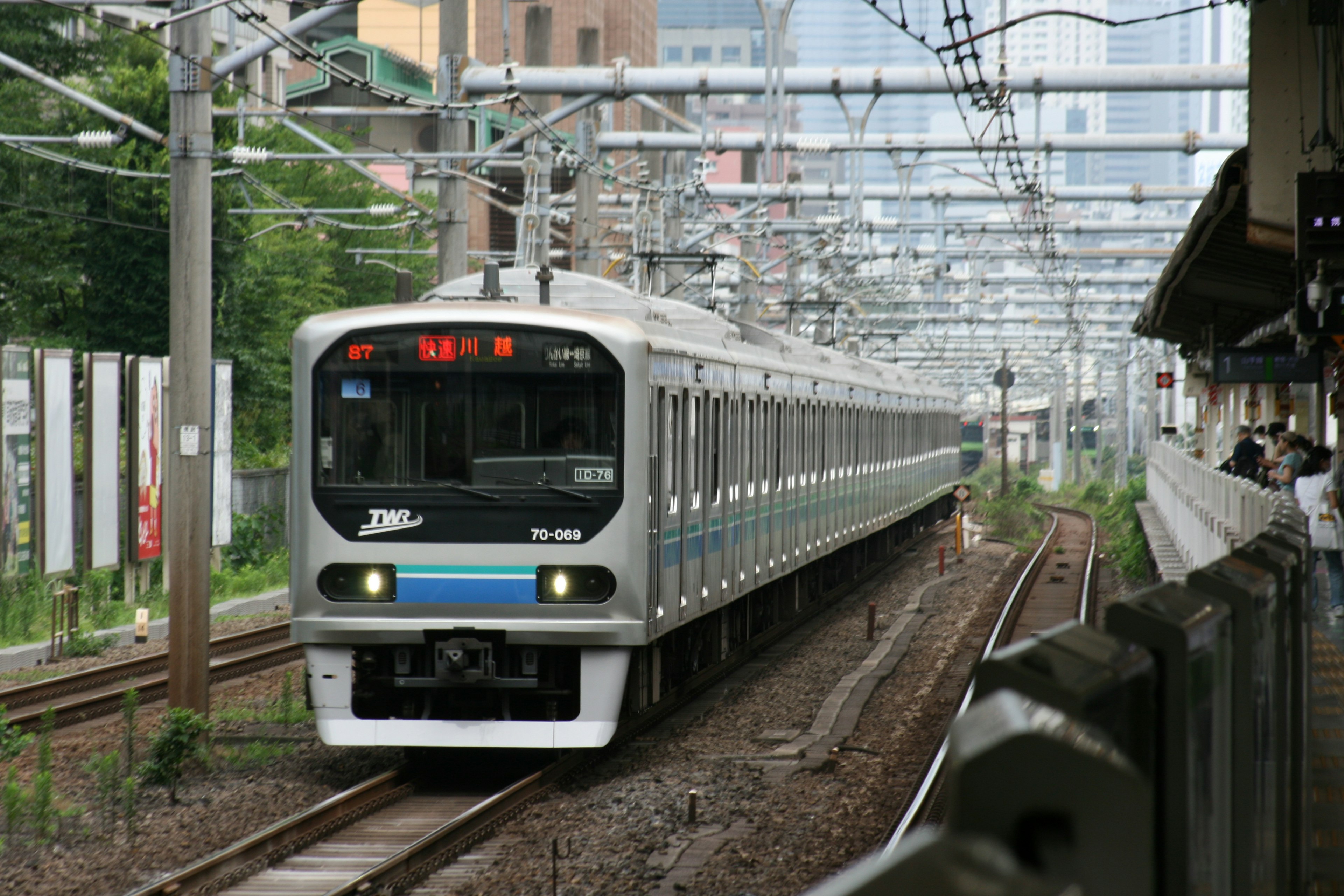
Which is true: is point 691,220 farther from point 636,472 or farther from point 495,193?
point 495,193

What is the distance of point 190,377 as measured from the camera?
32.3 ft

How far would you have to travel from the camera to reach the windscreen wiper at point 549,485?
9000mm

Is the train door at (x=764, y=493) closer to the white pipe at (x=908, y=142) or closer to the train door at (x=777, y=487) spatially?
the train door at (x=777, y=487)

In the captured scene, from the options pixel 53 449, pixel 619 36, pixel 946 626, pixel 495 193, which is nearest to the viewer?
pixel 53 449

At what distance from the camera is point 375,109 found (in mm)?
11859

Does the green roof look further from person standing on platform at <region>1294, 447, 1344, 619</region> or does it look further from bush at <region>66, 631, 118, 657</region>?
person standing on platform at <region>1294, 447, 1344, 619</region>

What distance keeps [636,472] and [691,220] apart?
1822 cm

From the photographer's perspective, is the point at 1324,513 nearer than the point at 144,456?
Yes

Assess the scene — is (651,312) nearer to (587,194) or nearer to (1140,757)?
(1140,757)

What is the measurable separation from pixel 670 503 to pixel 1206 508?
646cm

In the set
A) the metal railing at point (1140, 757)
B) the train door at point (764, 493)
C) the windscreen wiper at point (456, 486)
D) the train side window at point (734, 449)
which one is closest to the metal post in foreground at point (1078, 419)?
the train door at point (764, 493)

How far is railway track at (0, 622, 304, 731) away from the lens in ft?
37.2

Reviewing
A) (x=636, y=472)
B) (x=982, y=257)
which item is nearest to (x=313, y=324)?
(x=636, y=472)

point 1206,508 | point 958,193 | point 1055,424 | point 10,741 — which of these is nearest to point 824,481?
point 1206,508
